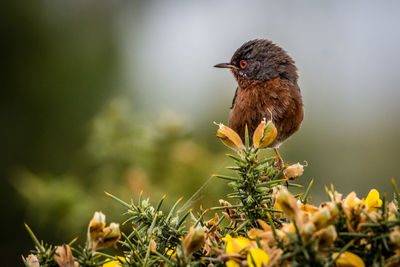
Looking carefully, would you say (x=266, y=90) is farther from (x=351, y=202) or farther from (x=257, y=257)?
(x=257, y=257)

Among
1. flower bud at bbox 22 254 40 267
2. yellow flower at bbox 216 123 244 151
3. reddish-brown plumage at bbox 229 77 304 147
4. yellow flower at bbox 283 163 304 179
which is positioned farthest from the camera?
reddish-brown plumage at bbox 229 77 304 147

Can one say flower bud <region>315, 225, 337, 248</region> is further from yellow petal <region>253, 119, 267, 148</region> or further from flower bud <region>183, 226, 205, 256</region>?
yellow petal <region>253, 119, 267, 148</region>

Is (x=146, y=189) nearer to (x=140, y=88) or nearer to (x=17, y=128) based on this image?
(x=17, y=128)

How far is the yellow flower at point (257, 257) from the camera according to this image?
1236mm

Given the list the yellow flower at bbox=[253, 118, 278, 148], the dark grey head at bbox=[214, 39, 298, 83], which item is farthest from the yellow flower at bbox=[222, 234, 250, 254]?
the dark grey head at bbox=[214, 39, 298, 83]

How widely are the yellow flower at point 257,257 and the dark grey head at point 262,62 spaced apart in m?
2.63

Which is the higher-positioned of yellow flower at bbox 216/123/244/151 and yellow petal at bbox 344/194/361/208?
yellow flower at bbox 216/123/244/151

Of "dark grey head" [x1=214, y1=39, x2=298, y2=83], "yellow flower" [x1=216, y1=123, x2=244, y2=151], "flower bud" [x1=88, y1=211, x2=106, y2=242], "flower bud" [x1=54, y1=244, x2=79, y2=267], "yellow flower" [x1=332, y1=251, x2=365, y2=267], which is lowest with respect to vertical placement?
"flower bud" [x1=54, y1=244, x2=79, y2=267]

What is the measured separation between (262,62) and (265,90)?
0.37 meters

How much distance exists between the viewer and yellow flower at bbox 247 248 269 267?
4.06ft

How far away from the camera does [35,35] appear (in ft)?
18.9

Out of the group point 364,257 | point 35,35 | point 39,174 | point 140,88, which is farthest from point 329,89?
point 364,257

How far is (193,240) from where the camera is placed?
1316 millimetres

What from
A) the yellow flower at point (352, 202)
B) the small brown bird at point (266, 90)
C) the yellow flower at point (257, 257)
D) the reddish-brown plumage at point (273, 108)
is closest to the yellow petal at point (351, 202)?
the yellow flower at point (352, 202)
